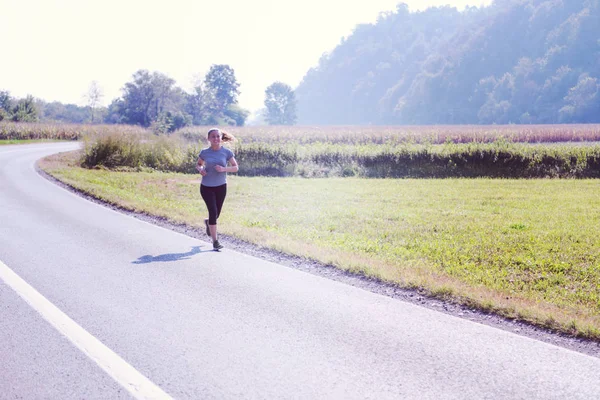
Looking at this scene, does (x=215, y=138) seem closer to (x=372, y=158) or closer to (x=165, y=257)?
(x=165, y=257)

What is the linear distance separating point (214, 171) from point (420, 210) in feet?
24.9

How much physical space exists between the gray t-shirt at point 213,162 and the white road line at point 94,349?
3.45 metres

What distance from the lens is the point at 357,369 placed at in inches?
171

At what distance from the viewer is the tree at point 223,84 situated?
507 feet

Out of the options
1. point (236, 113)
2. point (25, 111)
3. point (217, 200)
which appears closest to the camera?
point (217, 200)

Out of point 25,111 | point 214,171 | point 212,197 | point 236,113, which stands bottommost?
point 212,197

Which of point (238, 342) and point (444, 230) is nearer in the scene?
point (238, 342)

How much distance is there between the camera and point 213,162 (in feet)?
29.9

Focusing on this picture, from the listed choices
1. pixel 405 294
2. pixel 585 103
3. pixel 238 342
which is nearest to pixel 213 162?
pixel 405 294

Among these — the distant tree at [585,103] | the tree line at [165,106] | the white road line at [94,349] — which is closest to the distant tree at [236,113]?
the tree line at [165,106]

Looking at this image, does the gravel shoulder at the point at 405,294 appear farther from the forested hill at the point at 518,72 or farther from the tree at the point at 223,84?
the tree at the point at 223,84

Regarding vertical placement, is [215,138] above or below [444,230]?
above

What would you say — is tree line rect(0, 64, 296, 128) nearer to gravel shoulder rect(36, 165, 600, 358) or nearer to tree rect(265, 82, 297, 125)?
tree rect(265, 82, 297, 125)

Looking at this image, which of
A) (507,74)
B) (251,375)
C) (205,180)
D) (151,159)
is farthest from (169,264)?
(507,74)
